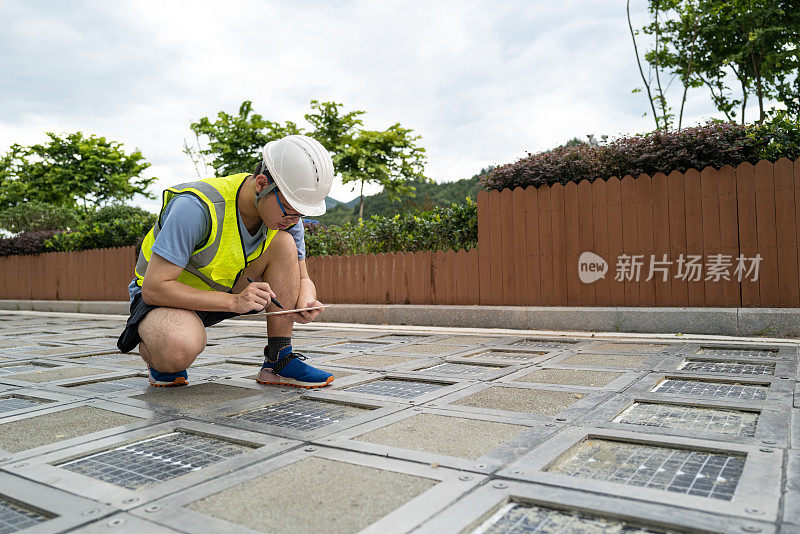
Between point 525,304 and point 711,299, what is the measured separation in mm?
2113

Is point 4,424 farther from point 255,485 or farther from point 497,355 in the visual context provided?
point 497,355

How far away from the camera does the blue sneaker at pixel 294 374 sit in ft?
11.7

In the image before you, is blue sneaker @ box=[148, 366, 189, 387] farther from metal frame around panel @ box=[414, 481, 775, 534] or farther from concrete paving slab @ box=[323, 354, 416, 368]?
metal frame around panel @ box=[414, 481, 775, 534]

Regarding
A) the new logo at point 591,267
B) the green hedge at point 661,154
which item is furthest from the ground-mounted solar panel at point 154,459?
the green hedge at point 661,154

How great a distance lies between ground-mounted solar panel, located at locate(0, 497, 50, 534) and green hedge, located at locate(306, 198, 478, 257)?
7420 millimetres

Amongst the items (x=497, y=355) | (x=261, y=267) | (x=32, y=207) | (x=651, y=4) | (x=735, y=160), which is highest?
(x=651, y=4)

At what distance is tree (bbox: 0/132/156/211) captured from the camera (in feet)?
105

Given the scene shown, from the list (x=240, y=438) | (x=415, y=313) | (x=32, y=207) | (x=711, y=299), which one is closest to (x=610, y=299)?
(x=711, y=299)

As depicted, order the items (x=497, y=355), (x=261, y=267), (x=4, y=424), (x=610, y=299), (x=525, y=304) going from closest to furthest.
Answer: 1. (x=4, y=424)
2. (x=261, y=267)
3. (x=497, y=355)
4. (x=610, y=299)
5. (x=525, y=304)

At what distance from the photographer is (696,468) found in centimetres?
205

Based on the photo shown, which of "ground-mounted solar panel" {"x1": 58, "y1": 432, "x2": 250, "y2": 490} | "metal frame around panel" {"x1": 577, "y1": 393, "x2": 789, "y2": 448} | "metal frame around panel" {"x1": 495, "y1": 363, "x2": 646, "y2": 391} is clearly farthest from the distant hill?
"ground-mounted solar panel" {"x1": 58, "y1": 432, "x2": 250, "y2": 490}

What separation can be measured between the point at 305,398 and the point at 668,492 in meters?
2.03

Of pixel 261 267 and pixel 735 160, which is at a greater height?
→ pixel 735 160

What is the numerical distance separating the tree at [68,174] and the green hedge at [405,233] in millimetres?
25040
